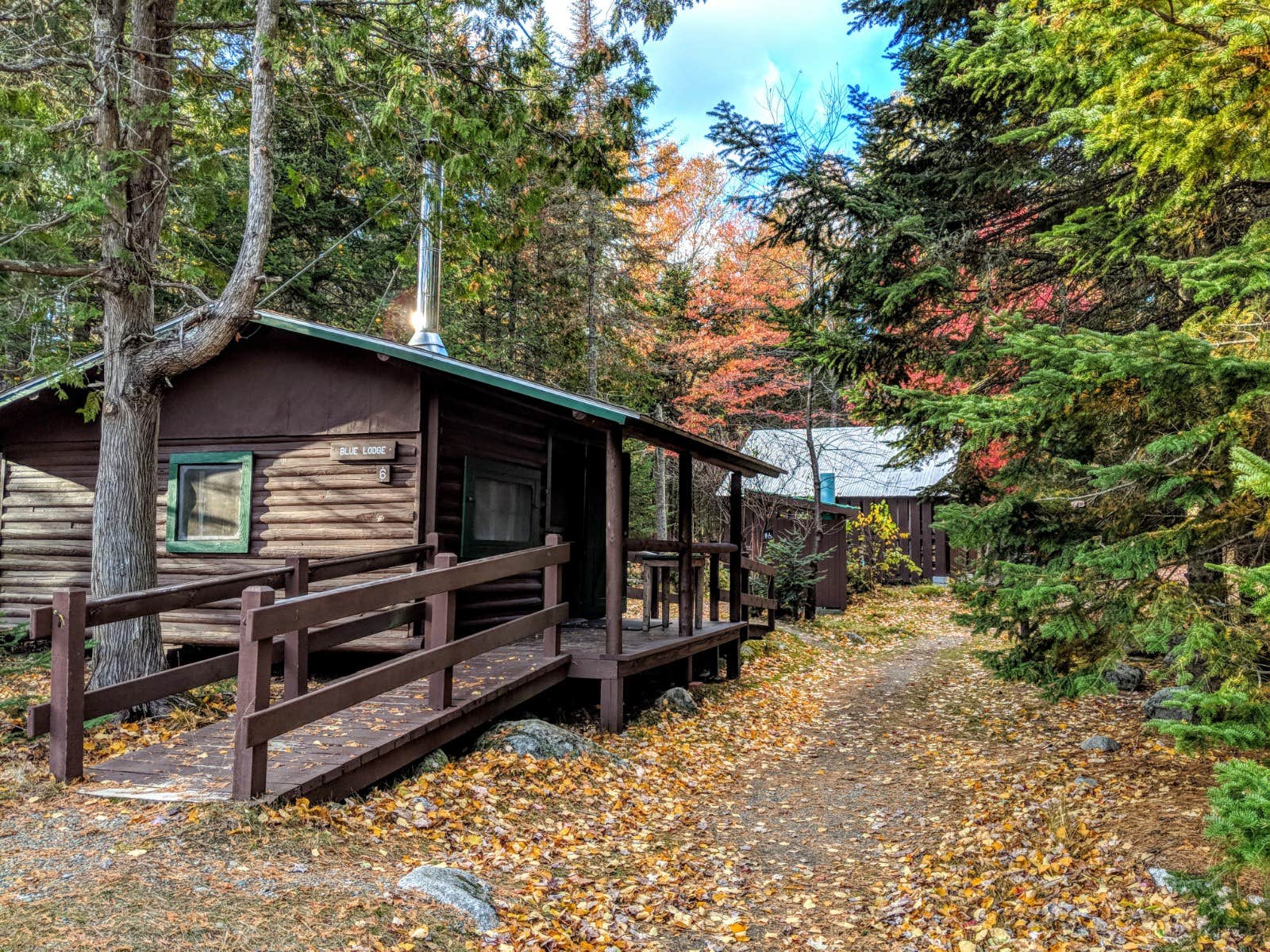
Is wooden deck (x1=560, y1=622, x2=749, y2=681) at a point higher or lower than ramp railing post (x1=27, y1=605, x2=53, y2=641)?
lower

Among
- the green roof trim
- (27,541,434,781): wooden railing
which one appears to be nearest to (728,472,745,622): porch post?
the green roof trim

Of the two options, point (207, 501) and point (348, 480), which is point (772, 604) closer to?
point (348, 480)

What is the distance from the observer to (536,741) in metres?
6.55

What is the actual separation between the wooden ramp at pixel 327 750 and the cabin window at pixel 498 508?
249 cm

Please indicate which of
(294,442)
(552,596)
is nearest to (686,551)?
(552,596)

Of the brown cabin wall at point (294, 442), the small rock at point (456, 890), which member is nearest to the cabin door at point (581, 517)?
the brown cabin wall at point (294, 442)

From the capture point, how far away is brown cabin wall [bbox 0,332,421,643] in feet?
29.1

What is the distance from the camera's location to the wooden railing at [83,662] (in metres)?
4.76

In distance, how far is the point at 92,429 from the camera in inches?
409

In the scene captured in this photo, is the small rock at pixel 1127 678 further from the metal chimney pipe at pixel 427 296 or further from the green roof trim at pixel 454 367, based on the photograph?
the metal chimney pipe at pixel 427 296

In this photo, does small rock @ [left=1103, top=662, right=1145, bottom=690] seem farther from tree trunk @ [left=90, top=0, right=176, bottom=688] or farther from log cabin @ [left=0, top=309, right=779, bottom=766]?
tree trunk @ [left=90, top=0, right=176, bottom=688]

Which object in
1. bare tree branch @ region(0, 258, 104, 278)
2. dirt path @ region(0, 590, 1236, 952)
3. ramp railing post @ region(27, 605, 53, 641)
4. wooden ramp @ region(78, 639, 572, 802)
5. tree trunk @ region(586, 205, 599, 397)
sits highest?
tree trunk @ region(586, 205, 599, 397)

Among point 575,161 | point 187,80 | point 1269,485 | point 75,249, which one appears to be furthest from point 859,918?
point 75,249

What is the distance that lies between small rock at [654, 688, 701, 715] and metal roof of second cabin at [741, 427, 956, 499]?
13.6 meters
